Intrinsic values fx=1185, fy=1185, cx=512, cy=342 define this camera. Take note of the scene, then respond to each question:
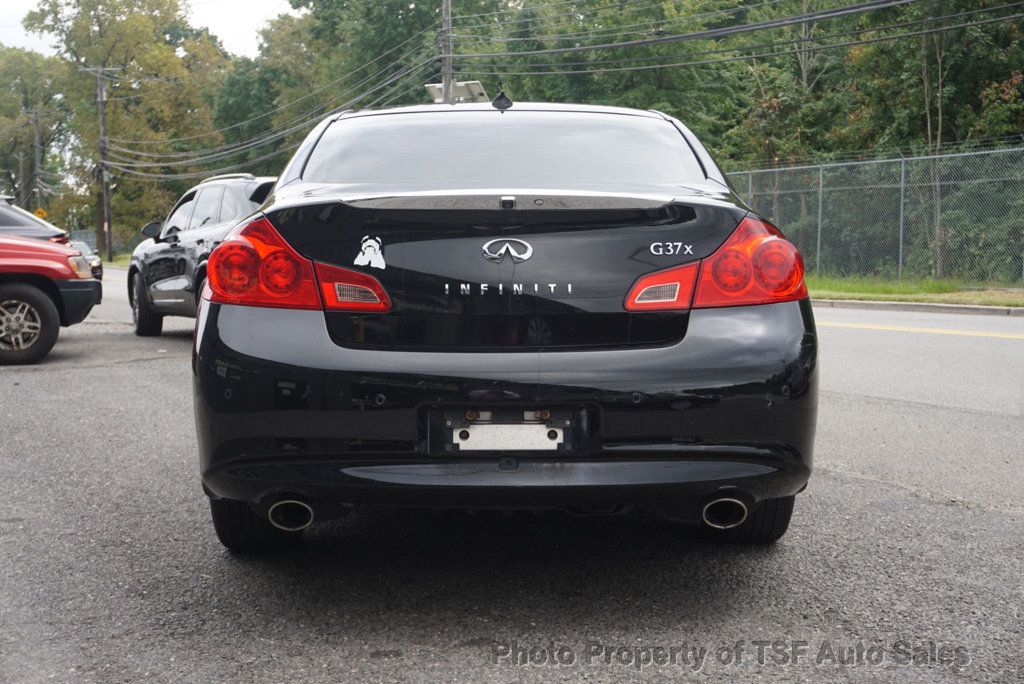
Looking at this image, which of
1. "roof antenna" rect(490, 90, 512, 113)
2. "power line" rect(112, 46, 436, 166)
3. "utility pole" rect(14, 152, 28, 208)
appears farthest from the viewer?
"utility pole" rect(14, 152, 28, 208)

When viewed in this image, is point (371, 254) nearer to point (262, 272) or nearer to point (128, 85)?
point (262, 272)

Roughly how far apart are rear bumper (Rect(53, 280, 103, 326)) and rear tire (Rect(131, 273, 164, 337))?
190 centimetres

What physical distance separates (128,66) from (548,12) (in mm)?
36894

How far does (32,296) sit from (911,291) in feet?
54.7

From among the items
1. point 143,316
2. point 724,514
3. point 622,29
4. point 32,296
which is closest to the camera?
point 724,514

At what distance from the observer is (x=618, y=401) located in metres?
3.31

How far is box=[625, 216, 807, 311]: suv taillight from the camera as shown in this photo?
11.2ft

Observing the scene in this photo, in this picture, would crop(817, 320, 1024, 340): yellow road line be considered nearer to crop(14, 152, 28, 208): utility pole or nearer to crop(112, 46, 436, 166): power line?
crop(112, 46, 436, 166): power line

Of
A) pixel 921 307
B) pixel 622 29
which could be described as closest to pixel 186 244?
pixel 921 307

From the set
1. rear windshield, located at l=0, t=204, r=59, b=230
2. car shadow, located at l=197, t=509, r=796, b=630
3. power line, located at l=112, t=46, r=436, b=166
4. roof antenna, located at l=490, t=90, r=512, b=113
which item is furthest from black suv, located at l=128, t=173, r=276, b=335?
power line, located at l=112, t=46, r=436, b=166

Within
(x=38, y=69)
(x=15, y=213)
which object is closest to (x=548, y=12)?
(x=15, y=213)

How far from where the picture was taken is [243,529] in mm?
4066

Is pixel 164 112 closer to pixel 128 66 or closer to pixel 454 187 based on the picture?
pixel 128 66

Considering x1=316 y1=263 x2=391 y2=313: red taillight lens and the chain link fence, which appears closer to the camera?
x1=316 y1=263 x2=391 y2=313: red taillight lens
